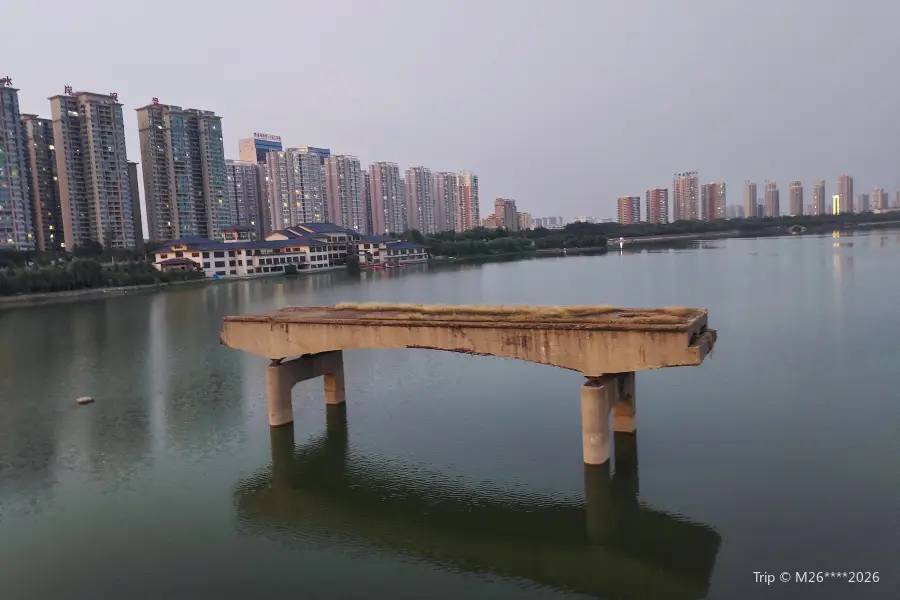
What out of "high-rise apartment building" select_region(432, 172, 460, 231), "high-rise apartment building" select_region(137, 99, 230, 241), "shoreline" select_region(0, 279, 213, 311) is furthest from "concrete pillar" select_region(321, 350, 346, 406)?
"high-rise apartment building" select_region(432, 172, 460, 231)

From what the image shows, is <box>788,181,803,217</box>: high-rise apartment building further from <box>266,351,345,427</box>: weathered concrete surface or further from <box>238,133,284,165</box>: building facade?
<box>266,351,345,427</box>: weathered concrete surface

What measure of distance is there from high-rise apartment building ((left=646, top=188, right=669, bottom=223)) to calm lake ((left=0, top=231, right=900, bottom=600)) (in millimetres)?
165754

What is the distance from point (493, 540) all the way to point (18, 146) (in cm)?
8177

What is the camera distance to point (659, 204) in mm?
182750

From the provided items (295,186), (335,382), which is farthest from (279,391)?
(295,186)

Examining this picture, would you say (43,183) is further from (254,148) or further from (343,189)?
(254,148)

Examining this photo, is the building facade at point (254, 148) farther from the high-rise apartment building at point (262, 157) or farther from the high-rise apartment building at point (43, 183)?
the high-rise apartment building at point (43, 183)

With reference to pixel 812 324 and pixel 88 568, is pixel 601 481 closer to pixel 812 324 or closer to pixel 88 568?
pixel 88 568

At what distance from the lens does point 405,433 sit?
1478 cm

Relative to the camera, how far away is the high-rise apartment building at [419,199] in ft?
451

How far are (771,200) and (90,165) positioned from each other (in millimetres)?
181837

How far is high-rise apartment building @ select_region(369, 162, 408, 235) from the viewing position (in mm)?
127512

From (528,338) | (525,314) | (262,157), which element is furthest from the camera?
(262,157)

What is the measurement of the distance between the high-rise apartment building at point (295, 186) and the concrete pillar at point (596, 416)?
108979 millimetres
